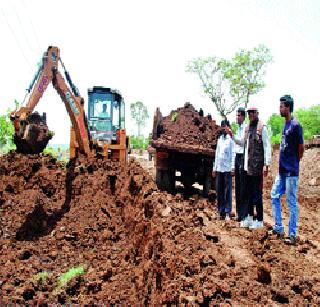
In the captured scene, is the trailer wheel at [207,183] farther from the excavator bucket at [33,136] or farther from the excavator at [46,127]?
the excavator bucket at [33,136]

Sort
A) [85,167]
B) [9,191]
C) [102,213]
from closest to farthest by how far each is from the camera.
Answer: [102,213], [9,191], [85,167]

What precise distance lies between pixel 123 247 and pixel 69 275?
1.22m

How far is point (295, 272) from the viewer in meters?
4.27

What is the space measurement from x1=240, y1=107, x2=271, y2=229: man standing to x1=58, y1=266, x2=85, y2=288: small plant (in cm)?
255

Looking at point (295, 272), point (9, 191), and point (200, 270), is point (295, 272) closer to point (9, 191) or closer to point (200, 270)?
point (200, 270)

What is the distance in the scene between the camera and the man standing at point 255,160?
6.10 m

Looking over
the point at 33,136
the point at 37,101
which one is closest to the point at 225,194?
the point at 37,101

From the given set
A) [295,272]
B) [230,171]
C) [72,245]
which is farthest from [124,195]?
[295,272]

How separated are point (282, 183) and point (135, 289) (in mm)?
2463

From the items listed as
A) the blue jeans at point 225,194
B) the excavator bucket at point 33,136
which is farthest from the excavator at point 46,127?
the blue jeans at point 225,194

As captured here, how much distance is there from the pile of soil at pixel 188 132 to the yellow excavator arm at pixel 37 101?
2.17 metres

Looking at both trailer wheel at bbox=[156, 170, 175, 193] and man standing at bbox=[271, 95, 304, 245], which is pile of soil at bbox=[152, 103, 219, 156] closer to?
trailer wheel at bbox=[156, 170, 175, 193]

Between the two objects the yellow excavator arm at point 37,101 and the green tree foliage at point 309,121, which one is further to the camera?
the green tree foliage at point 309,121

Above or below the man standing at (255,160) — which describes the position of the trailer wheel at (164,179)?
below
